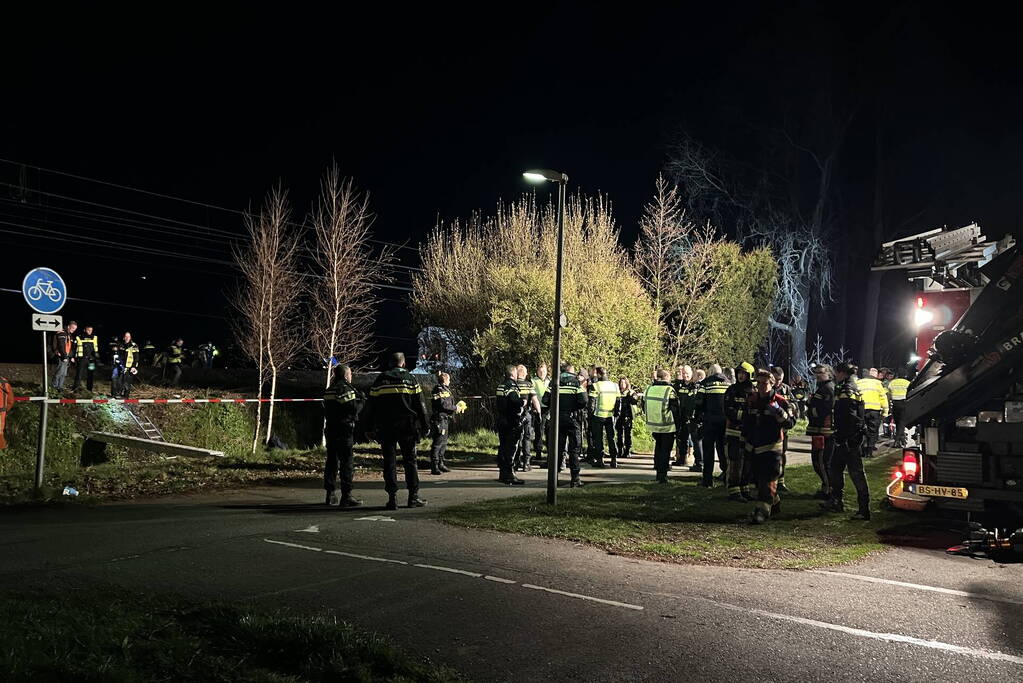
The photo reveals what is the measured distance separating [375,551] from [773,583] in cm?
382

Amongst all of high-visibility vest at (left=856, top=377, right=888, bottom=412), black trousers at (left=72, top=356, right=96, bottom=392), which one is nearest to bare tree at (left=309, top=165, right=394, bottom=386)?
black trousers at (left=72, top=356, right=96, bottom=392)

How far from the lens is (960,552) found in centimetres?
833

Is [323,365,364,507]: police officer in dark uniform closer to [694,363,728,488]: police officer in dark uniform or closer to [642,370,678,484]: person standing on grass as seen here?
[642,370,678,484]: person standing on grass

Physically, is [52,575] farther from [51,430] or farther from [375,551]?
[51,430]

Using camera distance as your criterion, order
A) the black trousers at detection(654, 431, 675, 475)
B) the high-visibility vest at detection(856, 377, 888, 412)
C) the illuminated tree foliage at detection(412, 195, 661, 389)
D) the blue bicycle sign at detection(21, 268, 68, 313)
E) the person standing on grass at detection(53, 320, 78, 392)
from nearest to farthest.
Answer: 1. the blue bicycle sign at detection(21, 268, 68, 313)
2. the black trousers at detection(654, 431, 675, 475)
3. the high-visibility vest at detection(856, 377, 888, 412)
4. the person standing on grass at detection(53, 320, 78, 392)
5. the illuminated tree foliage at detection(412, 195, 661, 389)

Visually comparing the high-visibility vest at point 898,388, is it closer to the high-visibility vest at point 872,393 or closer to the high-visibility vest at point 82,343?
the high-visibility vest at point 872,393

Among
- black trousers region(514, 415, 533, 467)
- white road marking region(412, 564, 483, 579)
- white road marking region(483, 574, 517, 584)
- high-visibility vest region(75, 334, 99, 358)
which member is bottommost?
white road marking region(483, 574, 517, 584)

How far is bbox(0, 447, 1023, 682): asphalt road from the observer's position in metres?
4.97

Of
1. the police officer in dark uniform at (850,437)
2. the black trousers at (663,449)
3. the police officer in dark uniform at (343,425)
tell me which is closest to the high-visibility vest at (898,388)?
the black trousers at (663,449)

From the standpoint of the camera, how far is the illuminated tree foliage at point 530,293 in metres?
21.9

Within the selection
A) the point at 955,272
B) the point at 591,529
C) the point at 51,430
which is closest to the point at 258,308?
the point at 51,430

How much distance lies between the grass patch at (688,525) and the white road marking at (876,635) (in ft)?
5.30

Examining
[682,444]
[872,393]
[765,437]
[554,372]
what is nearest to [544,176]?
[554,372]

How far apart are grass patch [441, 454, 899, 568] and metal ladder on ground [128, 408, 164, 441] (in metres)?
11.6
